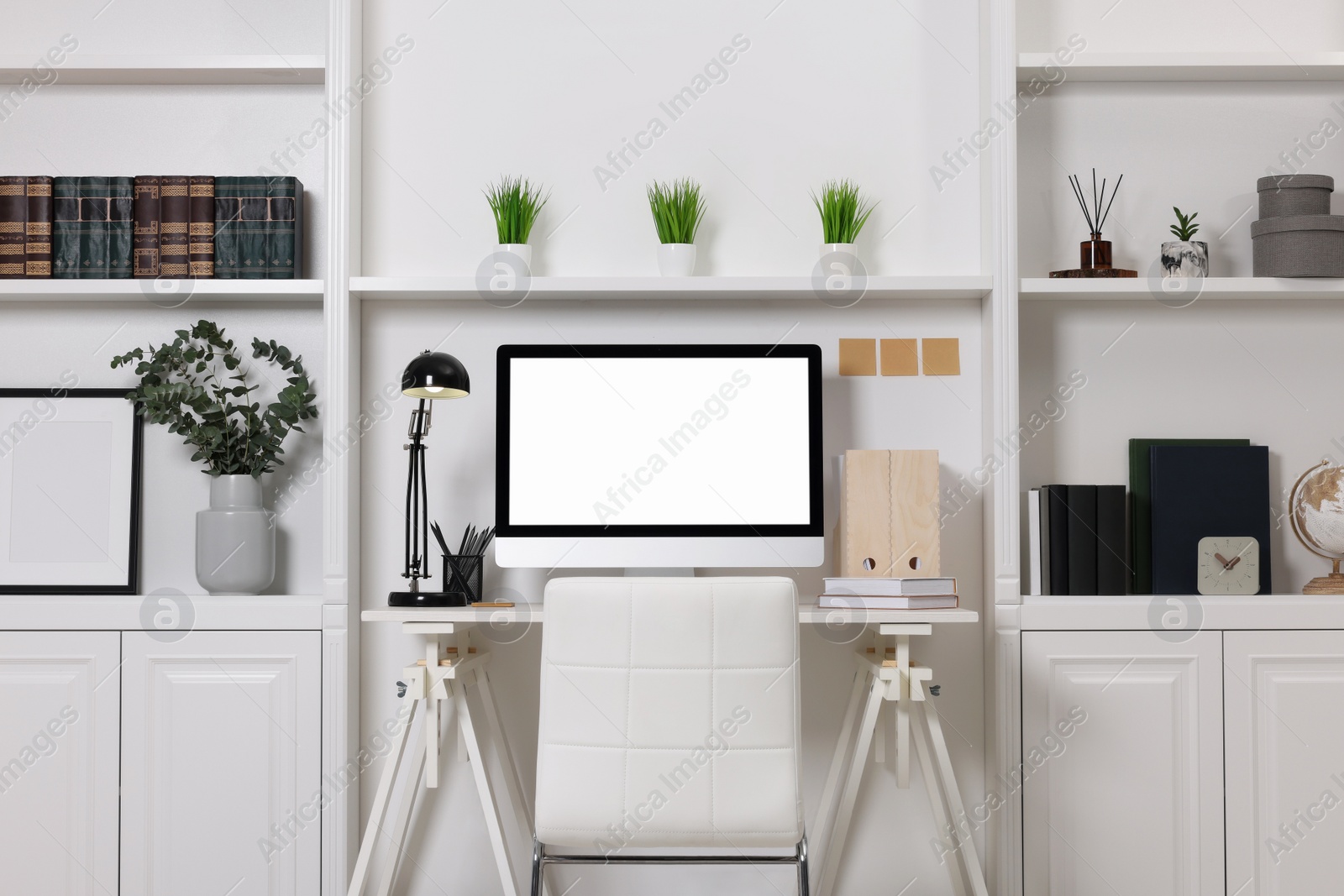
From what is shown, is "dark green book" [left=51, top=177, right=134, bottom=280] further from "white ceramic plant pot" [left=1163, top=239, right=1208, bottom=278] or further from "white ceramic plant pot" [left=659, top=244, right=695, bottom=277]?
"white ceramic plant pot" [left=1163, top=239, right=1208, bottom=278]

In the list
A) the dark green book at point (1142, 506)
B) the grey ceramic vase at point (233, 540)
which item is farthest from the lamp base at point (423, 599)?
the dark green book at point (1142, 506)

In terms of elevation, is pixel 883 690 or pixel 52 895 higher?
pixel 883 690

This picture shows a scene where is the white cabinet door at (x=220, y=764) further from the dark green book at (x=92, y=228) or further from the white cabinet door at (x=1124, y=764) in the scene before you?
the white cabinet door at (x=1124, y=764)

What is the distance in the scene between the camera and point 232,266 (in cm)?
210

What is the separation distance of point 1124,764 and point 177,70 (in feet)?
8.89

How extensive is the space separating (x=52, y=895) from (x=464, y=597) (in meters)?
1.10

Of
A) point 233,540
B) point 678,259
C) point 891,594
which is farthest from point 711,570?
point 233,540

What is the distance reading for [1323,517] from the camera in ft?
6.84

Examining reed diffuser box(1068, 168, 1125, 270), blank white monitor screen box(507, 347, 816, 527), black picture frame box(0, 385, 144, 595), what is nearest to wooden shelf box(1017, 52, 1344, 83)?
reed diffuser box(1068, 168, 1125, 270)

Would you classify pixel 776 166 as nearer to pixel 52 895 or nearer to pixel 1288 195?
pixel 1288 195

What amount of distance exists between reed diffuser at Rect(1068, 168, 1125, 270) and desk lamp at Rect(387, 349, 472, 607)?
4.85 feet

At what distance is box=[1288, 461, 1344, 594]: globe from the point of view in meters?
2.07

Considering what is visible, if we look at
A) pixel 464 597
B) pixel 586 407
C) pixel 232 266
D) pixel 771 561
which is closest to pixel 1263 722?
pixel 771 561

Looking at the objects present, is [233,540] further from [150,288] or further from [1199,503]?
[1199,503]
